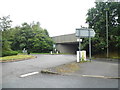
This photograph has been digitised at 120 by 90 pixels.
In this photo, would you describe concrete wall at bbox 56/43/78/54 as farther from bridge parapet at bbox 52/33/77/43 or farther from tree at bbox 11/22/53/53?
tree at bbox 11/22/53/53

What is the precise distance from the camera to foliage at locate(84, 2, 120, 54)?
15453mm

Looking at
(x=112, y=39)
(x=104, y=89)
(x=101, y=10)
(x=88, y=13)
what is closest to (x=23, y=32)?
(x=88, y=13)

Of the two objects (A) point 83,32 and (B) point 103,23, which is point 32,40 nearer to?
(B) point 103,23

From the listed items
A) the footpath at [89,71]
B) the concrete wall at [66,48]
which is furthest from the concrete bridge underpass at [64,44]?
the footpath at [89,71]

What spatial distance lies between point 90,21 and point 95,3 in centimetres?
334

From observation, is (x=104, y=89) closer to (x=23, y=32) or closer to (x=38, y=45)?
(x=38, y=45)

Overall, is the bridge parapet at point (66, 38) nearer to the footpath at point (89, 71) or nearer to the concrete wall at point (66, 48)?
the concrete wall at point (66, 48)

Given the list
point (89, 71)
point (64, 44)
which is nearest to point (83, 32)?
Answer: point (89, 71)

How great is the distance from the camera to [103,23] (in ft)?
54.3

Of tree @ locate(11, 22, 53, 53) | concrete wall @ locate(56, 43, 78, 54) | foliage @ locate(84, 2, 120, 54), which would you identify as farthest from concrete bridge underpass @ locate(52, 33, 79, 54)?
foliage @ locate(84, 2, 120, 54)

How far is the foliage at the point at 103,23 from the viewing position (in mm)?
15453

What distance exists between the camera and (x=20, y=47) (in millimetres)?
29047

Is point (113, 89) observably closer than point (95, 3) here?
Yes

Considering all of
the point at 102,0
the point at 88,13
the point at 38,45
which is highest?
the point at 102,0
